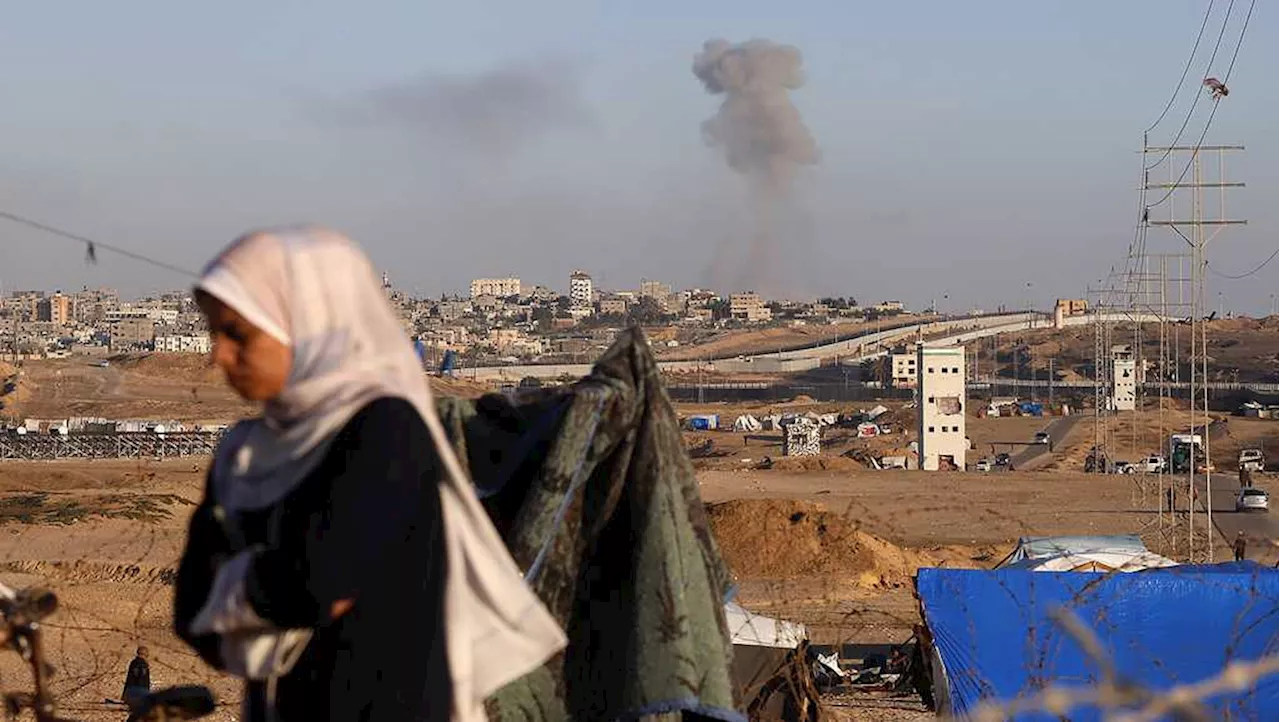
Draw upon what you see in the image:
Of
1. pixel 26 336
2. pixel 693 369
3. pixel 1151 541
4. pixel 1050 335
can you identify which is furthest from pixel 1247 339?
pixel 1151 541

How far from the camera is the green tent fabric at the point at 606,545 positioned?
3684mm

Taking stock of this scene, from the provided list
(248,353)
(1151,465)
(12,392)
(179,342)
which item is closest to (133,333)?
(179,342)

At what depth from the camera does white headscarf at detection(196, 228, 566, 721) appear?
225 centimetres

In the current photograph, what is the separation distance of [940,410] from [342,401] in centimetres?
5494

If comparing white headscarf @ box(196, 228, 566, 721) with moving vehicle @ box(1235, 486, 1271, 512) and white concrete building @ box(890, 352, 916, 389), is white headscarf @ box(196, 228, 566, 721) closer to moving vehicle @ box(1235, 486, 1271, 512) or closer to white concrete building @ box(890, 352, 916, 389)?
moving vehicle @ box(1235, 486, 1271, 512)

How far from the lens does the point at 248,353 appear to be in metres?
2.29

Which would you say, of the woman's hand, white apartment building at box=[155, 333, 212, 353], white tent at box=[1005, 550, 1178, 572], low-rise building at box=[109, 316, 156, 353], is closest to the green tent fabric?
the woman's hand

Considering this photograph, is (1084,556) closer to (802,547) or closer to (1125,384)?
(802,547)

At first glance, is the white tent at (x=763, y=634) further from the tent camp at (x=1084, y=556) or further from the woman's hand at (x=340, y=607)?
the woman's hand at (x=340, y=607)

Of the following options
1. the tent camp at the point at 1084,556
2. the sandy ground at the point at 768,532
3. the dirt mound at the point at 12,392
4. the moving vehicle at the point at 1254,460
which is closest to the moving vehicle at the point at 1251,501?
the sandy ground at the point at 768,532

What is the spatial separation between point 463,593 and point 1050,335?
154262 mm

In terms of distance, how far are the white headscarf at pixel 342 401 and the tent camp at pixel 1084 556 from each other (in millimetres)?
10514

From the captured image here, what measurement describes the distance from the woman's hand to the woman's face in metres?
0.28

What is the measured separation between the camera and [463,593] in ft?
7.66
